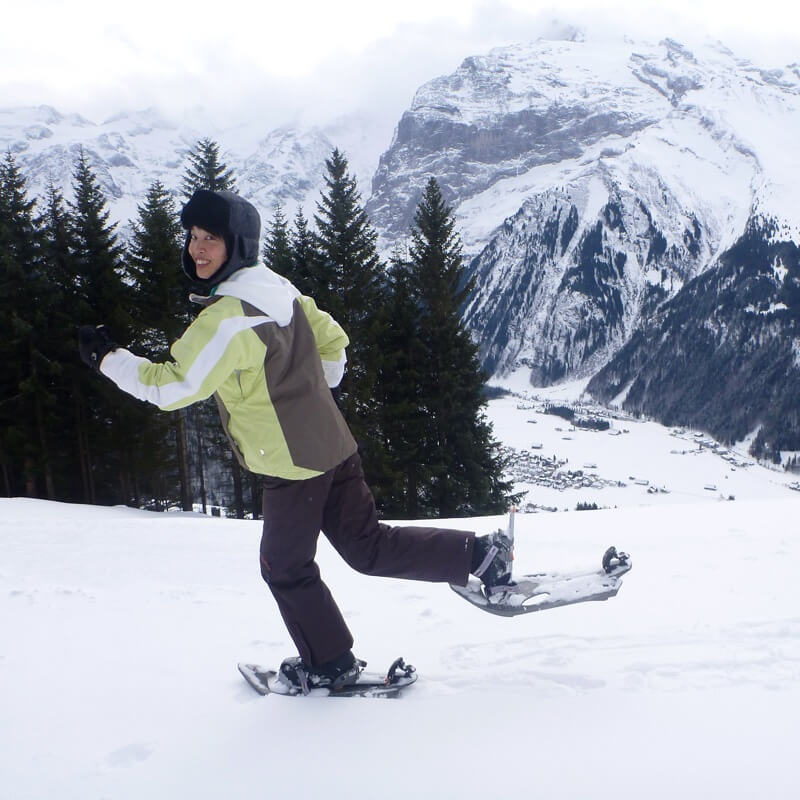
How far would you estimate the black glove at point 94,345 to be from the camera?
7.79 feet

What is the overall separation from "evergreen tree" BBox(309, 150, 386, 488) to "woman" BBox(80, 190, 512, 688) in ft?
45.5

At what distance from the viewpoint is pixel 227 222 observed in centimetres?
235

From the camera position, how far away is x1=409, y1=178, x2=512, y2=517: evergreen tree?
18172mm

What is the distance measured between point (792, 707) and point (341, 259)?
57.4ft

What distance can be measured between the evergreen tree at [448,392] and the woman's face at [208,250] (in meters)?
15.6

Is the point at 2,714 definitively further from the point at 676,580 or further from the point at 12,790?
the point at 676,580

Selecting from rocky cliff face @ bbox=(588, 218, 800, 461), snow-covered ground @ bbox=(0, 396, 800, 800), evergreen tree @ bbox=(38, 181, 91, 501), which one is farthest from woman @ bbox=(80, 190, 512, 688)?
rocky cliff face @ bbox=(588, 218, 800, 461)

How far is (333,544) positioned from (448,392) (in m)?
15.8

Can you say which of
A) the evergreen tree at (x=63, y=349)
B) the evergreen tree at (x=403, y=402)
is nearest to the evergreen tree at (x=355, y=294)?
the evergreen tree at (x=403, y=402)

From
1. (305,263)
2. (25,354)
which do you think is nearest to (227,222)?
(305,263)

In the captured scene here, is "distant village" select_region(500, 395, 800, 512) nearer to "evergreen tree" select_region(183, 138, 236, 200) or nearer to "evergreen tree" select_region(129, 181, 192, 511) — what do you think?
"evergreen tree" select_region(129, 181, 192, 511)

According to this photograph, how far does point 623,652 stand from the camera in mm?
2729

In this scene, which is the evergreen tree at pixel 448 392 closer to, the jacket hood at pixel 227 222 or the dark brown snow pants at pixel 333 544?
the dark brown snow pants at pixel 333 544

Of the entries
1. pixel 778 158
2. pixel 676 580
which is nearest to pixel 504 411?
pixel 778 158
